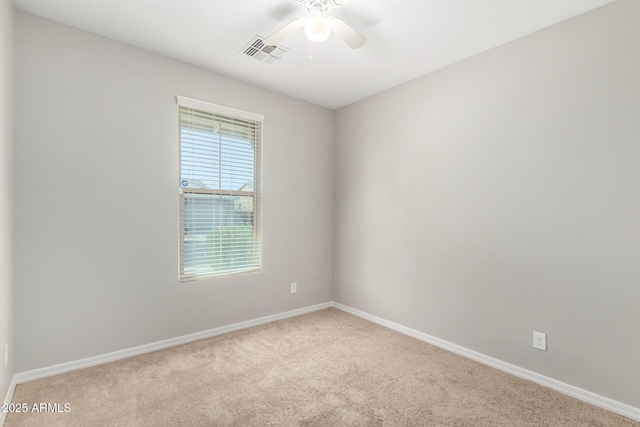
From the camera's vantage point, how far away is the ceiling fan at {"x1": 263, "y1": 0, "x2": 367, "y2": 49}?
1822mm

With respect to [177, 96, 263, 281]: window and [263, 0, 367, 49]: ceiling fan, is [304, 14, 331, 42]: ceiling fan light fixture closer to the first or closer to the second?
[263, 0, 367, 49]: ceiling fan

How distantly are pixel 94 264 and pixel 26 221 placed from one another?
0.53 meters

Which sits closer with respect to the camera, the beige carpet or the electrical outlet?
the beige carpet

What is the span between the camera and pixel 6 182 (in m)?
2.00

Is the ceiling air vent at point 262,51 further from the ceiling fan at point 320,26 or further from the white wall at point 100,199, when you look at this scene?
the ceiling fan at point 320,26

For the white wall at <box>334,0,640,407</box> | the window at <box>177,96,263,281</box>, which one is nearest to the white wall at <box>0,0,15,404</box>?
the window at <box>177,96,263,281</box>

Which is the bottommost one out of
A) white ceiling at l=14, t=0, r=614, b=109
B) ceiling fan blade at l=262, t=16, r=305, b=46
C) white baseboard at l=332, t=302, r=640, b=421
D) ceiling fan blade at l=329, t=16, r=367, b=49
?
white baseboard at l=332, t=302, r=640, b=421

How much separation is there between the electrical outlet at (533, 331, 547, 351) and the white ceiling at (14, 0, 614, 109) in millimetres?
2329

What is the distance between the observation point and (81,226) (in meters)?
2.44

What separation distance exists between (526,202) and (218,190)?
280cm

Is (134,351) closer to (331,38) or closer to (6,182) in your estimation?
(6,182)

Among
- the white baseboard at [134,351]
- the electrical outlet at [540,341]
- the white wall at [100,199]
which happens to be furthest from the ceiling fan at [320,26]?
the white baseboard at [134,351]

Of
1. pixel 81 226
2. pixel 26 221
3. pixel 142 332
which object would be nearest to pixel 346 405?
pixel 142 332

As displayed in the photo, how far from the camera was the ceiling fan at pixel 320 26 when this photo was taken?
71.7 inches
